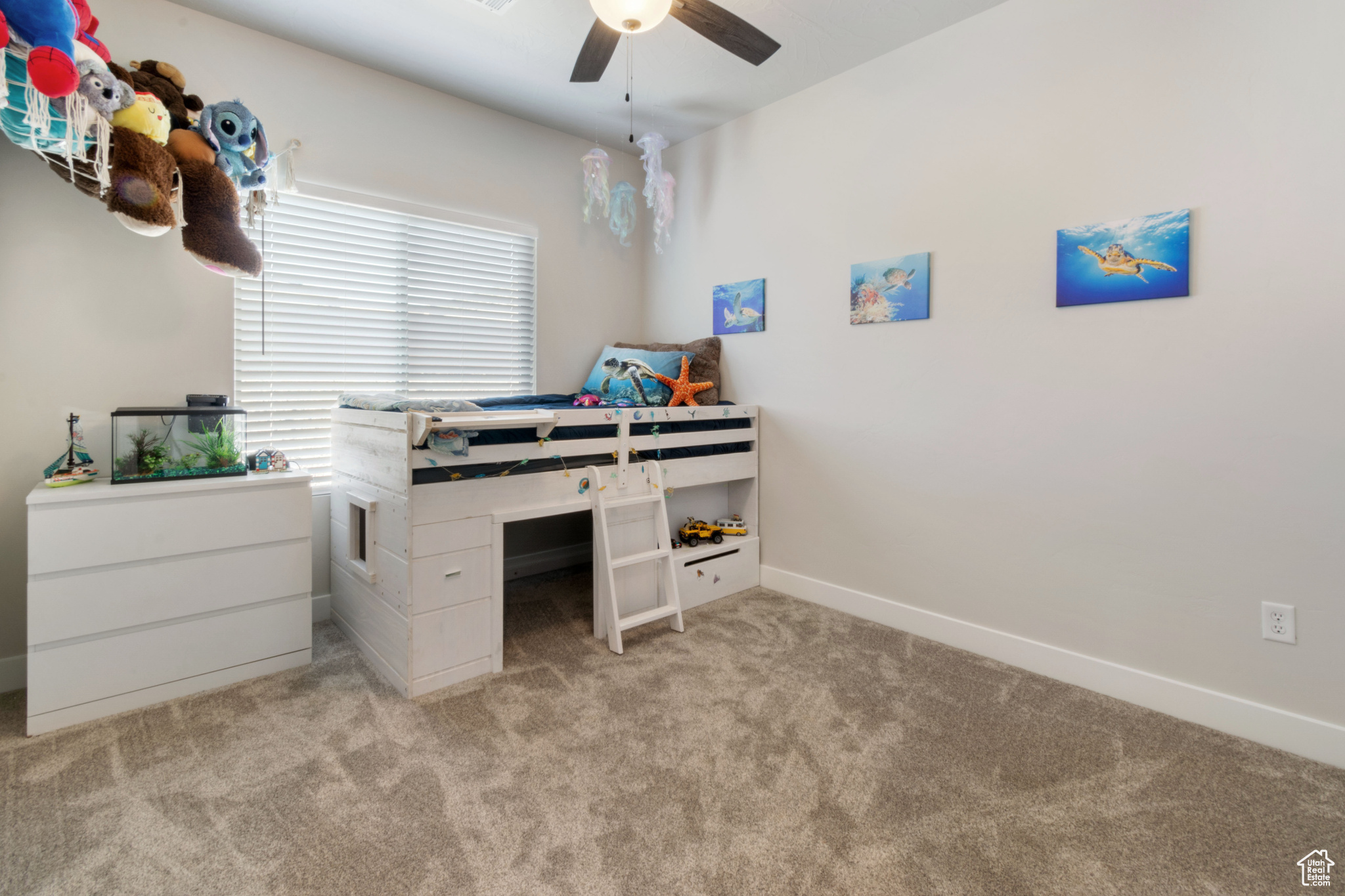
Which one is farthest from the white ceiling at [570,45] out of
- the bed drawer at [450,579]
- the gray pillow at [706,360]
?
the bed drawer at [450,579]

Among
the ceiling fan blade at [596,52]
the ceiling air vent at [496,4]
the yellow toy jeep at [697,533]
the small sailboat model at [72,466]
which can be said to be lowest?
the yellow toy jeep at [697,533]

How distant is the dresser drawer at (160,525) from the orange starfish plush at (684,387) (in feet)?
5.25

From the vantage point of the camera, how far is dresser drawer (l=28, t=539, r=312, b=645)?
1.71 m

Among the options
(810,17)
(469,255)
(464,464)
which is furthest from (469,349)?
(810,17)

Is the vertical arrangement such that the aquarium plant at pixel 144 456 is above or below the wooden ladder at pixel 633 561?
above

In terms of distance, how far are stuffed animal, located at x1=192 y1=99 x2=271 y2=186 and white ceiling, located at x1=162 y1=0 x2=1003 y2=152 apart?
0.60 meters

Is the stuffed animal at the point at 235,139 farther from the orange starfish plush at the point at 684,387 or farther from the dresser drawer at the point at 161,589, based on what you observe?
the orange starfish plush at the point at 684,387

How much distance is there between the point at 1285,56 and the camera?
1.65 m

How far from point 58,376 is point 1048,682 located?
3629mm

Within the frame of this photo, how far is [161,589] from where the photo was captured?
1.87m

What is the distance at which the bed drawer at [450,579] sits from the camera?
1.92m

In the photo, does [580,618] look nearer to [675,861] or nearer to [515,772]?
[515,772]

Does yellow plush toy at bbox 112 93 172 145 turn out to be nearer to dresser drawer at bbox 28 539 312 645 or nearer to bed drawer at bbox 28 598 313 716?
dresser drawer at bbox 28 539 312 645

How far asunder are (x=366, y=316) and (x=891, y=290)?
2363 mm
